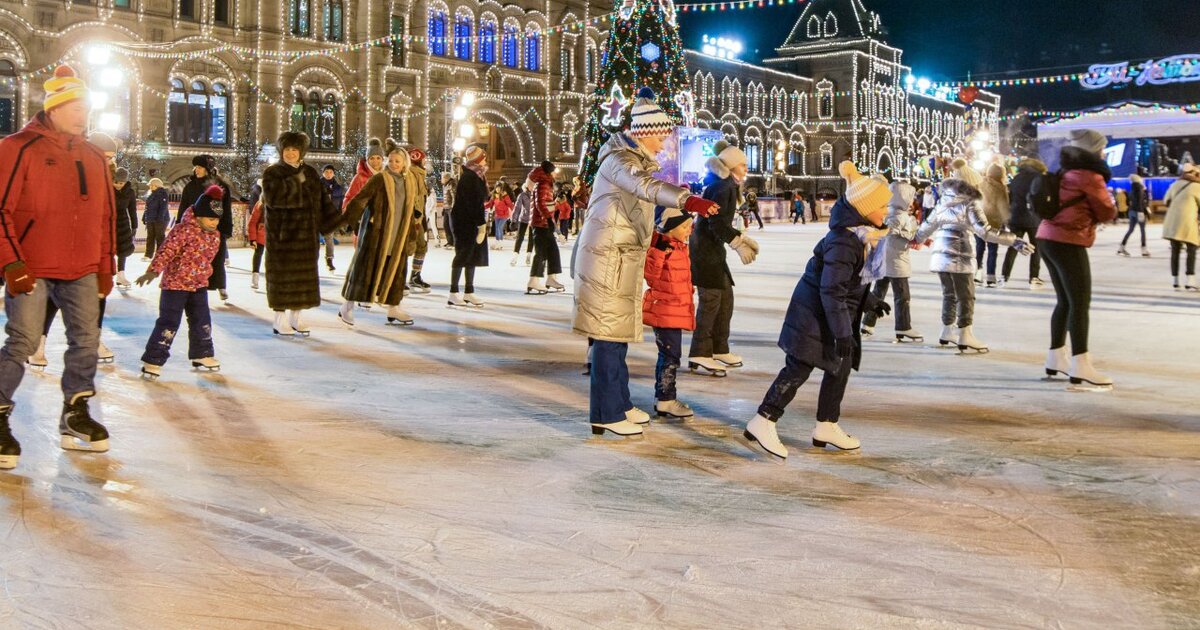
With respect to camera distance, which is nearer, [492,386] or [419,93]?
[492,386]

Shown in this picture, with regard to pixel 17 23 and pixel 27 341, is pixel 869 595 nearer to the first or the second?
pixel 27 341

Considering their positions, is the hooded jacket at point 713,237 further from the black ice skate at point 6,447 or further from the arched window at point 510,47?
the arched window at point 510,47

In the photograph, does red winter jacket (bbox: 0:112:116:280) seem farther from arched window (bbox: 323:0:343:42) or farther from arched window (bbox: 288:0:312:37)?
arched window (bbox: 323:0:343:42)

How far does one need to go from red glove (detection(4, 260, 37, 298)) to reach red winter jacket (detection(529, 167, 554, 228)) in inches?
311

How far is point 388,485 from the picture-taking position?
13.3ft

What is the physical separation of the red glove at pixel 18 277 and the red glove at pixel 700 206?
249 centimetres

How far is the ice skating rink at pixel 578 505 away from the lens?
286 centimetres

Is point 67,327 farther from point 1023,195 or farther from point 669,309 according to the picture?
point 1023,195

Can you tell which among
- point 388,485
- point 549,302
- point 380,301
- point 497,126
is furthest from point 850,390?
point 497,126

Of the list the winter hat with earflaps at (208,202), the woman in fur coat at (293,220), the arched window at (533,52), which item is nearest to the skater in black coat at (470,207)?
the woman in fur coat at (293,220)

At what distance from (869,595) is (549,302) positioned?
27.8 ft

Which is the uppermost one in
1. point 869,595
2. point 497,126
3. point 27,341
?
point 497,126

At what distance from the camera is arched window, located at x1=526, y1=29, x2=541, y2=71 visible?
130 ft

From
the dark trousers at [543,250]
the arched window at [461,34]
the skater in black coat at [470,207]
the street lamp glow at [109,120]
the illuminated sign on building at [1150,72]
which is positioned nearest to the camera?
the skater in black coat at [470,207]
